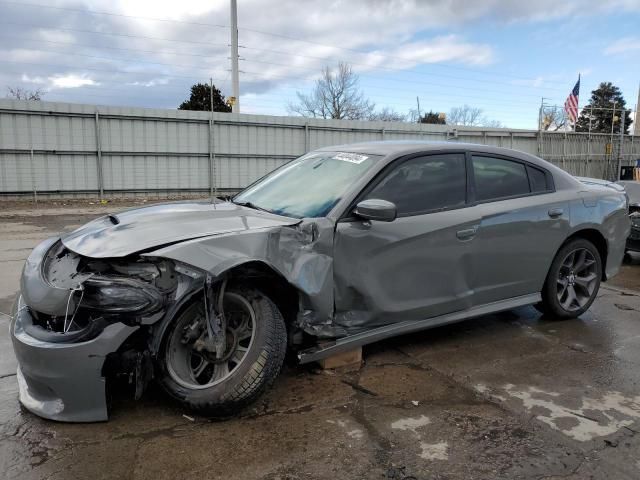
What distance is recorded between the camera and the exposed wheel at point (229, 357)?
2.80 m

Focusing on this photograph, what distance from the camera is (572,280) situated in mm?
4688

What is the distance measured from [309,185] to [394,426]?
178 cm

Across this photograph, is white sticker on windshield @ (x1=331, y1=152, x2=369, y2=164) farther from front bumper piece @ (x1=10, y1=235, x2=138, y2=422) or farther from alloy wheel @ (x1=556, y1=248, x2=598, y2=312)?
alloy wheel @ (x1=556, y1=248, x2=598, y2=312)

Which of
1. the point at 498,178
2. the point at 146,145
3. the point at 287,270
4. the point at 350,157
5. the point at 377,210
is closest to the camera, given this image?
the point at 287,270

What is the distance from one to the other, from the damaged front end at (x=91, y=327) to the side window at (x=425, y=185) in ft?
4.96

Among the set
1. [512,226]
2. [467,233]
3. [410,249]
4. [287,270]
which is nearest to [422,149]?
[467,233]

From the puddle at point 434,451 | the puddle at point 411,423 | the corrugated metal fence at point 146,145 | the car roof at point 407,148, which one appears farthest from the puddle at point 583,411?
the corrugated metal fence at point 146,145

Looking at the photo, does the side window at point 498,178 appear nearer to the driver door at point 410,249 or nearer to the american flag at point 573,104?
the driver door at point 410,249

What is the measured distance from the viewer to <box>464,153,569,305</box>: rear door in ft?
12.8

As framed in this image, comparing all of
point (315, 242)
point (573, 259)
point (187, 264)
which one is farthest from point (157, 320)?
point (573, 259)

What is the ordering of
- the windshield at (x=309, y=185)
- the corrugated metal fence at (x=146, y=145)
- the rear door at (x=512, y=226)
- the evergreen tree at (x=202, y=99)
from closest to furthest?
the windshield at (x=309, y=185) → the rear door at (x=512, y=226) → the corrugated metal fence at (x=146, y=145) → the evergreen tree at (x=202, y=99)

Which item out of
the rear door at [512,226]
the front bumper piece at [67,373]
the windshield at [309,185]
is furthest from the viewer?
the rear door at [512,226]

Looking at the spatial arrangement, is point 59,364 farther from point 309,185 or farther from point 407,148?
point 407,148

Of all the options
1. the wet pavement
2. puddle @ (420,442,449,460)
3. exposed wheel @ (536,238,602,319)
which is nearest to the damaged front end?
the wet pavement
